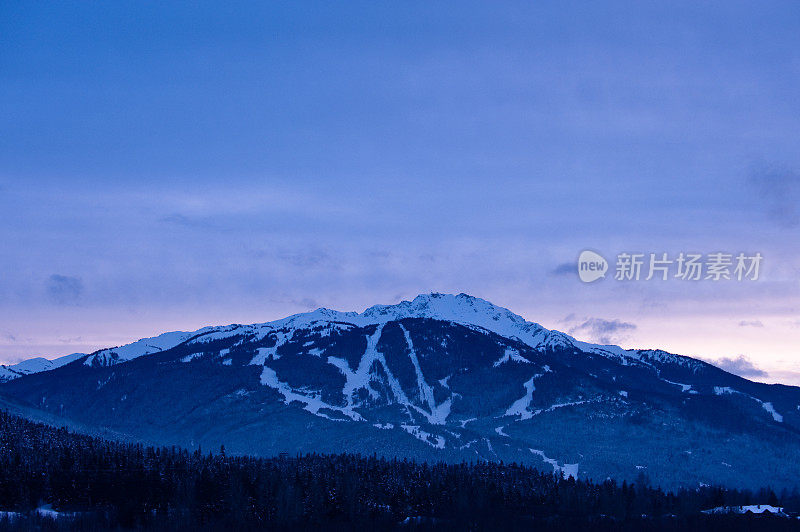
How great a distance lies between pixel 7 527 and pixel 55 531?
9.10 meters

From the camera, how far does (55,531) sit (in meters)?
196

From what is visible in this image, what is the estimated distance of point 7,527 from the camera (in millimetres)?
193000
